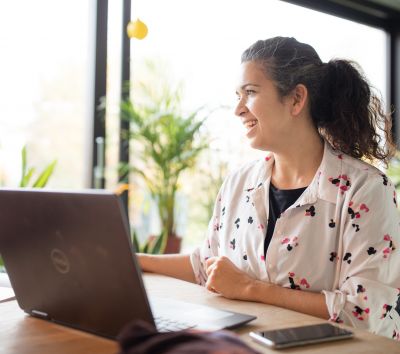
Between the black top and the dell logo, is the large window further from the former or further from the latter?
the dell logo

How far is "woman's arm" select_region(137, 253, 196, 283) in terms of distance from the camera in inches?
72.6

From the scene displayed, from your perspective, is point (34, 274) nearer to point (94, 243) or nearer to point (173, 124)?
point (94, 243)

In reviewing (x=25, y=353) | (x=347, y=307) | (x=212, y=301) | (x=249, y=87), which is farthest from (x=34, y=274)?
(x=249, y=87)

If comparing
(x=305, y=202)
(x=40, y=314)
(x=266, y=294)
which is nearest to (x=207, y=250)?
(x=305, y=202)

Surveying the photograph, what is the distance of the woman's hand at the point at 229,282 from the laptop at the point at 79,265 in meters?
0.19

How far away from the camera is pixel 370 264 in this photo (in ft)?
4.92

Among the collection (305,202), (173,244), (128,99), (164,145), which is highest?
(128,99)

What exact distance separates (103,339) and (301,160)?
0.99m

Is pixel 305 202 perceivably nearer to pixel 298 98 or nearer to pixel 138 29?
pixel 298 98

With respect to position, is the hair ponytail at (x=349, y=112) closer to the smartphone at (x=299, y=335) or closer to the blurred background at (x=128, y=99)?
the smartphone at (x=299, y=335)

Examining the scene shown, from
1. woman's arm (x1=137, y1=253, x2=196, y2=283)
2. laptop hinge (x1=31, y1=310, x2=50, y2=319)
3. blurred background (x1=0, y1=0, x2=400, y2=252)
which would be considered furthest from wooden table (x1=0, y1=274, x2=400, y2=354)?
blurred background (x1=0, y1=0, x2=400, y2=252)

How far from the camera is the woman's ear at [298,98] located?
1.89 m

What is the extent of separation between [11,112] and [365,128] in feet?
6.79

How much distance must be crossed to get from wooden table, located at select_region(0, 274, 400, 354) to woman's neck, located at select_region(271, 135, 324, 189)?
0.54 metres
